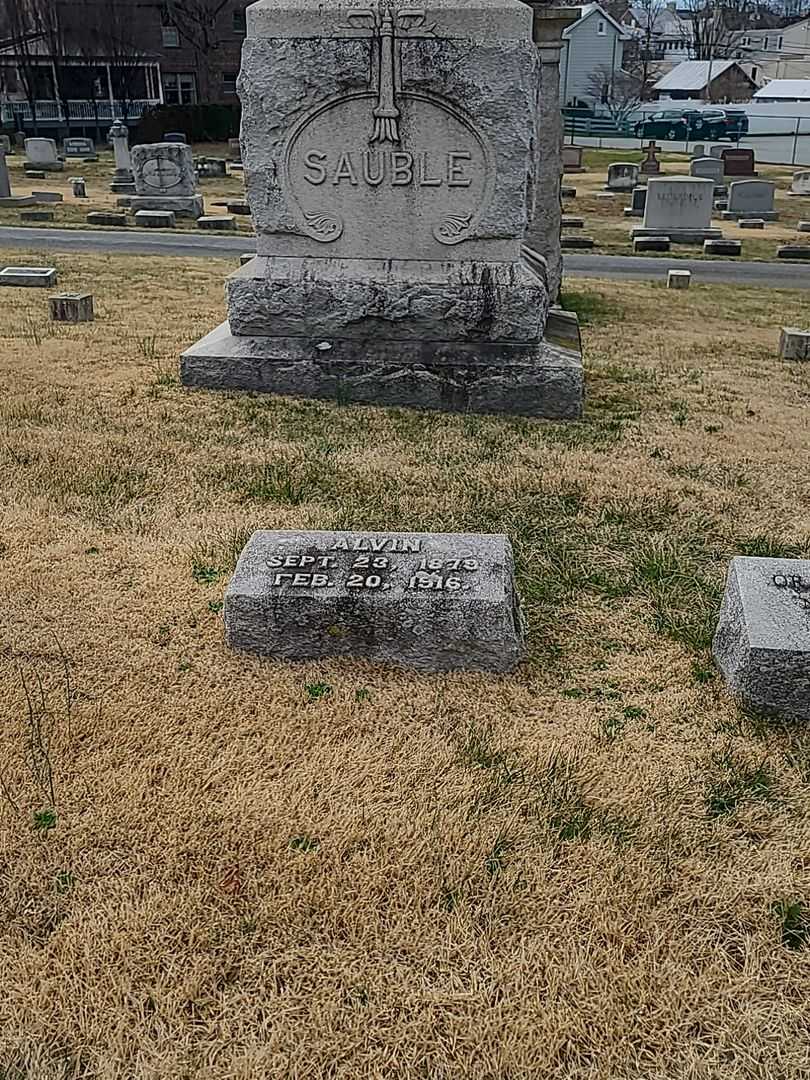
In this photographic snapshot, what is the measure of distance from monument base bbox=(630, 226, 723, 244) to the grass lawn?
203 millimetres

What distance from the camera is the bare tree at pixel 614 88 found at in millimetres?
51625

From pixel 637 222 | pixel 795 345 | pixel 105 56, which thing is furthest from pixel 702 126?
pixel 795 345

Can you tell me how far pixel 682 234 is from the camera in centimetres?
1855

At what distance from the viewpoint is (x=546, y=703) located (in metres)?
3.30

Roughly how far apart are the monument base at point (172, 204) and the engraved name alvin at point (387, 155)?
14232 millimetres

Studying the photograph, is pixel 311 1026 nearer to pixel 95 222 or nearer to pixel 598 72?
Answer: pixel 95 222

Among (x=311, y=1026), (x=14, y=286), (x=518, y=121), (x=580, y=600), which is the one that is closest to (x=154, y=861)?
(x=311, y=1026)

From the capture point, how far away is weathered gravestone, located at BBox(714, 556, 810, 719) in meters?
3.12

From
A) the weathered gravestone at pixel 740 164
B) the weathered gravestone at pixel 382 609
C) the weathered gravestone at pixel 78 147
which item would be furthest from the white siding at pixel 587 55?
the weathered gravestone at pixel 382 609

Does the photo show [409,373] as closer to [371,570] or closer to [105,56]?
[371,570]

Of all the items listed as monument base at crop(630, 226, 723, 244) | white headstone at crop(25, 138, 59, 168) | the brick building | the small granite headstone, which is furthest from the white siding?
the small granite headstone

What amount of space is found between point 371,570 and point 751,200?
849 inches

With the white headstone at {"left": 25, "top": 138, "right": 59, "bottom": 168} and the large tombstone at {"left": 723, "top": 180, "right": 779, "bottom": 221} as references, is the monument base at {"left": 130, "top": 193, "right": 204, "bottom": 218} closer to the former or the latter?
the white headstone at {"left": 25, "top": 138, "right": 59, "bottom": 168}

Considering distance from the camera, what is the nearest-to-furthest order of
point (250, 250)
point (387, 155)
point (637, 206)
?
point (387, 155) → point (250, 250) → point (637, 206)
